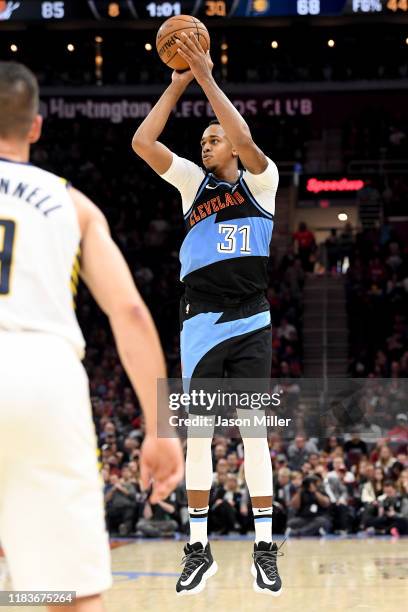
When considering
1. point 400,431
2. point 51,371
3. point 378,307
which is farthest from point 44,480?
point 378,307

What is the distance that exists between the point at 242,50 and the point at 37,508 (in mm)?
26369

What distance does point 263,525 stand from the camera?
22.5 ft

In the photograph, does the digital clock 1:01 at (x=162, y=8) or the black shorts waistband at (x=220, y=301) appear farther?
the digital clock 1:01 at (x=162, y=8)

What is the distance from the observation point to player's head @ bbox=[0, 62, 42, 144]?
140 inches

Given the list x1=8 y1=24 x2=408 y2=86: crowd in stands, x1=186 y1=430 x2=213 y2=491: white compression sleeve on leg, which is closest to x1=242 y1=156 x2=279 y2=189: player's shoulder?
x1=186 y1=430 x2=213 y2=491: white compression sleeve on leg

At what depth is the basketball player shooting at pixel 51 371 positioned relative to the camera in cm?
325

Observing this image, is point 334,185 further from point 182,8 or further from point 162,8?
point 162,8

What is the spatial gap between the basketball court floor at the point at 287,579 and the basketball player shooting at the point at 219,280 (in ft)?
2.25

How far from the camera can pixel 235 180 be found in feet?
23.6

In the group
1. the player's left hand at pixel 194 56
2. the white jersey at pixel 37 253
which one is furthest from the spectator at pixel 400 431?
the white jersey at pixel 37 253

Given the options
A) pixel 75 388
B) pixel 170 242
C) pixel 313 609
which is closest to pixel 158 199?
pixel 170 242

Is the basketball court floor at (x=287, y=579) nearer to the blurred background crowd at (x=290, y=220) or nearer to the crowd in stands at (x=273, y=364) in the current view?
the crowd in stands at (x=273, y=364)

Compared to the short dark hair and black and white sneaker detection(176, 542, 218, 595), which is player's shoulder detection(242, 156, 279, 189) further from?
the short dark hair

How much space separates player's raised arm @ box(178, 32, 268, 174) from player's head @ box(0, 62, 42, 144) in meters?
3.01
